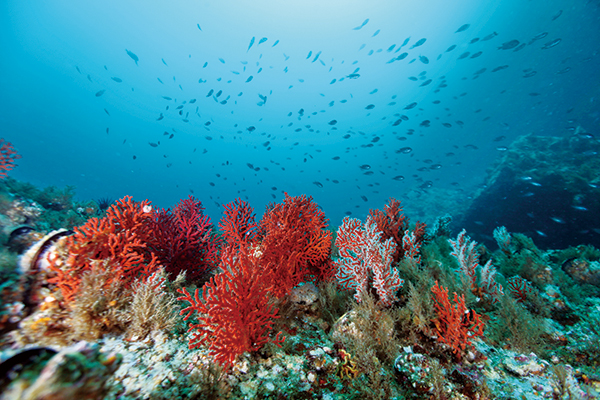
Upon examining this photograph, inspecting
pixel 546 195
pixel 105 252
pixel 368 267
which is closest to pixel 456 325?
pixel 368 267

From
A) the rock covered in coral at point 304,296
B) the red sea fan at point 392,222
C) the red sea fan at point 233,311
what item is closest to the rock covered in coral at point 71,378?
the red sea fan at point 233,311

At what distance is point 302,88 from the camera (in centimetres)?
9075

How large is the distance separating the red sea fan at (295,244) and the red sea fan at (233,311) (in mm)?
761

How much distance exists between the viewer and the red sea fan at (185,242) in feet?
13.2

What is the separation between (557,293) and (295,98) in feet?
346

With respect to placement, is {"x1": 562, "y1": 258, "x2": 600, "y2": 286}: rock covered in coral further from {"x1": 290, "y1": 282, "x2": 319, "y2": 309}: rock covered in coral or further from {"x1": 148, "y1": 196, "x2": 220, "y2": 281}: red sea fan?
{"x1": 148, "y1": 196, "x2": 220, "y2": 281}: red sea fan

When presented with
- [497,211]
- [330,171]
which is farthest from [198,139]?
[497,211]

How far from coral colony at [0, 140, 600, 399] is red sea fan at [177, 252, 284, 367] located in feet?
0.06

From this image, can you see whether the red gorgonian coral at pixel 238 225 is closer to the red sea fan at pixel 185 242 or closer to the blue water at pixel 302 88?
the red sea fan at pixel 185 242

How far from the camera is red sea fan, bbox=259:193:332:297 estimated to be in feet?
11.8

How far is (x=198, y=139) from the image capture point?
11912 cm

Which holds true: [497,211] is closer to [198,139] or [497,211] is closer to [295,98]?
[295,98]

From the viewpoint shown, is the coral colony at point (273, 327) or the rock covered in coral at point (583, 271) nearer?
the coral colony at point (273, 327)

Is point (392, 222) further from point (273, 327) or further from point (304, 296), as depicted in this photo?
point (273, 327)
